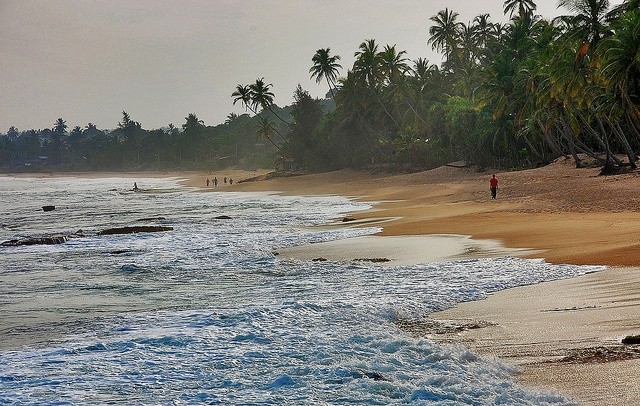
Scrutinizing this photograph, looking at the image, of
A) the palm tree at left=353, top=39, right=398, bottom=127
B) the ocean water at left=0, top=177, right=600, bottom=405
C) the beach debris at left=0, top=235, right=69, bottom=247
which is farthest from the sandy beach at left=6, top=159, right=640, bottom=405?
the palm tree at left=353, top=39, right=398, bottom=127

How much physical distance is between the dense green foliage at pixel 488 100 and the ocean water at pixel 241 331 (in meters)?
20.9

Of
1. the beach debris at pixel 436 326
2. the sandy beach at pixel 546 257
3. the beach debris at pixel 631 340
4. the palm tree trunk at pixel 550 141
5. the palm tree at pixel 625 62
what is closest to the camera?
the sandy beach at pixel 546 257

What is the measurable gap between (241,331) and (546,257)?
722cm

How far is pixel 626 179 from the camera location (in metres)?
28.4

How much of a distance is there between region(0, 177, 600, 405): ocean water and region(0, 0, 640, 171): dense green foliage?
68.6ft

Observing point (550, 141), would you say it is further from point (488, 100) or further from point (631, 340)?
point (631, 340)

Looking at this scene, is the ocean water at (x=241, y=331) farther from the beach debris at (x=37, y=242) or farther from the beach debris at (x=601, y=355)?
the beach debris at (x=37, y=242)

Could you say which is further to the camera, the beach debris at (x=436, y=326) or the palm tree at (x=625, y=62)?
the palm tree at (x=625, y=62)

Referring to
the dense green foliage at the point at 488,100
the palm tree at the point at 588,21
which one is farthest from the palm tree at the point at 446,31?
the palm tree at the point at 588,21

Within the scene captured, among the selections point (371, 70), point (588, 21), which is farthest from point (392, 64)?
point (588, 21)

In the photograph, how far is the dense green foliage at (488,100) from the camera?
1293 inches

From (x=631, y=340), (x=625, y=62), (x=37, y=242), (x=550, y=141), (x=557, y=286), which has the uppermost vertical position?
(x=625, y=62)

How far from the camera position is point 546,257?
43.6 feet

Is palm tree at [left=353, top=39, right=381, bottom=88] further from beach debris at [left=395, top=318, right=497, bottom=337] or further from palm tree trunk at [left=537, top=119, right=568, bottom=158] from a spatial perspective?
beach debris at [left=395, top=318, right=497, bottom=337]
